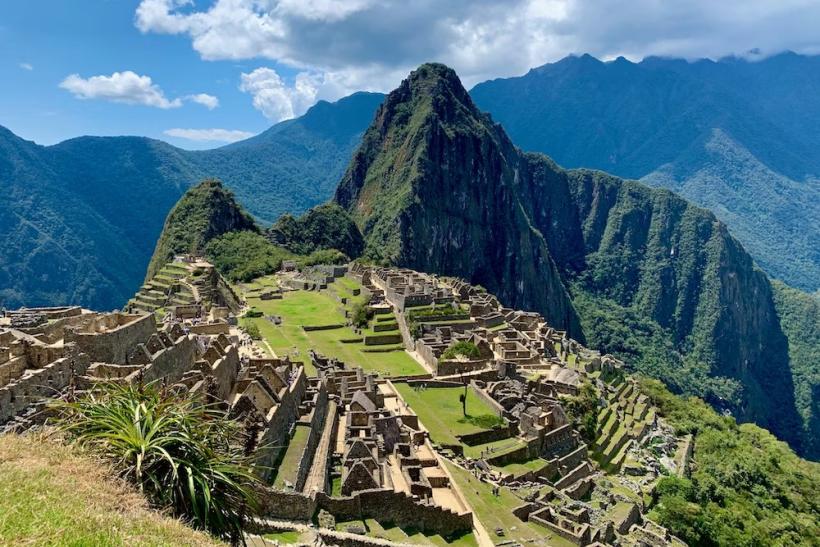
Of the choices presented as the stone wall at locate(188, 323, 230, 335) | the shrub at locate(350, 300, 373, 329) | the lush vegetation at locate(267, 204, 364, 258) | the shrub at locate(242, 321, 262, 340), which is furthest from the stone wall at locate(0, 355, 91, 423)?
the lush vegetation at locate(267, 204, 364, 258)

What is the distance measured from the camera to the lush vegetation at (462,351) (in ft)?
141

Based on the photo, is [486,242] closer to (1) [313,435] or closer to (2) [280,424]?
(1) [313,435]

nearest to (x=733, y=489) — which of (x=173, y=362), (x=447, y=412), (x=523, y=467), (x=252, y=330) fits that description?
(x=523, y=467)

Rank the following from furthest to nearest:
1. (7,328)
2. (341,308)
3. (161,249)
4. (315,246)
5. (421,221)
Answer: (421,221), (315,246), (161,249), (341,308), (7,328)

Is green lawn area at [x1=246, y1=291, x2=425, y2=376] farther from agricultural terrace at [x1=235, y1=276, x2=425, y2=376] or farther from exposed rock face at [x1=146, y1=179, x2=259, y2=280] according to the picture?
exposed rock face at [x1=146, y1=179, x2=259, y2=280]

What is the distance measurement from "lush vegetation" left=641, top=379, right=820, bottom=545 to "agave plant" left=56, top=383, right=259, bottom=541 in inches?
1136

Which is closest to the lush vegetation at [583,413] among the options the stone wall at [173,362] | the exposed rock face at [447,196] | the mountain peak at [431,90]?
the stone wall at [173,362]

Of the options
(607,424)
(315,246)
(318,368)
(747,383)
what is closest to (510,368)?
(607,424)

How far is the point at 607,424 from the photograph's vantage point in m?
43.0

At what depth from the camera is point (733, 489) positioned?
41594 millimetres

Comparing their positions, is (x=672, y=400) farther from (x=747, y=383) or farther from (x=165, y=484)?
(x=747, y=383)

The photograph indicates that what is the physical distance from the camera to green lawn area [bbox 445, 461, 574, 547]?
22.5 m

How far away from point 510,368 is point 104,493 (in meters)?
35.1

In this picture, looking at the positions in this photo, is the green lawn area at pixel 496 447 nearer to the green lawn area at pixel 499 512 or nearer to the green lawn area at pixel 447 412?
the green lawn area at pixel 447 412
